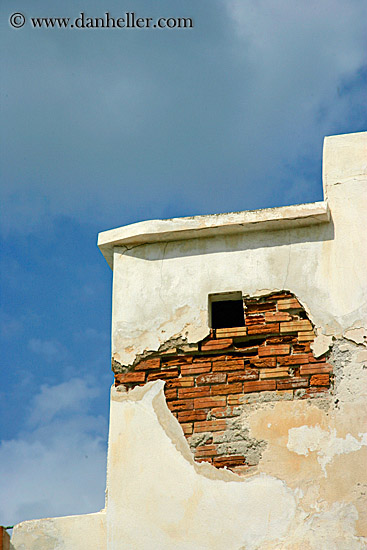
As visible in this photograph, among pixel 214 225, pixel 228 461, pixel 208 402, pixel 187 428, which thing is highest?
pixel 214 225

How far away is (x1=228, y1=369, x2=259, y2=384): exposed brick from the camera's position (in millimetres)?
7340

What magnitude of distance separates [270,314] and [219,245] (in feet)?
2.73

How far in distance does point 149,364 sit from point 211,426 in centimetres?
81

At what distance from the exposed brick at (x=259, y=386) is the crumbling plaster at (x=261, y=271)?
0.49 metres

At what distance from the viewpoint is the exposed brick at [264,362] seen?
7348 mm

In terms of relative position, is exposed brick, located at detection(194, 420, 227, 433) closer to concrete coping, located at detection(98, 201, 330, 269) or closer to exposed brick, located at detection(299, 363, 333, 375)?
exposed brick, located at detection(299, 363, 333, 375)

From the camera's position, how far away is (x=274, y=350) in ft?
24.3

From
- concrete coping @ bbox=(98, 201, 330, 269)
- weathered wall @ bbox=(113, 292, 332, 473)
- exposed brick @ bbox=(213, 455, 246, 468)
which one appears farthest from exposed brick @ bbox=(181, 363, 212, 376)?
concrete coping @ bbox=(98, 201, 330, 269)

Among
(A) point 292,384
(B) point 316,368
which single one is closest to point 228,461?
(A) point 292,384

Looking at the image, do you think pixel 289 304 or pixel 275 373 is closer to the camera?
pixel 275 373

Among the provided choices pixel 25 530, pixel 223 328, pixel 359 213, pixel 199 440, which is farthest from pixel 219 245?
pixel 25 530

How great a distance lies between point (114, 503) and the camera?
712cm

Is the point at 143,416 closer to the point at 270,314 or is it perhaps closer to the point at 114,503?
the point at 114,503

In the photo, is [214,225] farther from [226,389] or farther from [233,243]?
[226,389]
